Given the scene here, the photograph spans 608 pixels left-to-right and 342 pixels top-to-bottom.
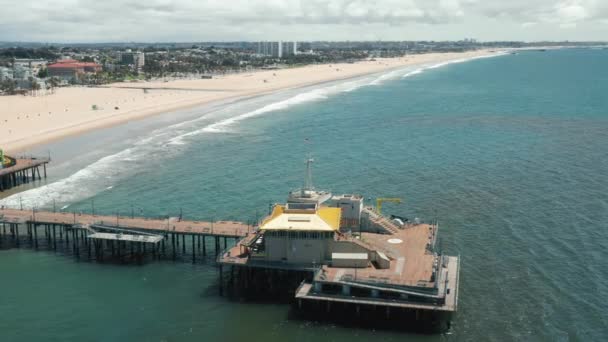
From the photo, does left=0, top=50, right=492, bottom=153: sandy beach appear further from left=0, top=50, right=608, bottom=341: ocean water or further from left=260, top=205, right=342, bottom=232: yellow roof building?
left=260, top=205, right=342, bottom=232: yellow roof building

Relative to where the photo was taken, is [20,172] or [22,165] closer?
[22,165]

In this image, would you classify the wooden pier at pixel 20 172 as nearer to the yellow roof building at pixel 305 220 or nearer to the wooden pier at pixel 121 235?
the wooden pier at pixel 121 235

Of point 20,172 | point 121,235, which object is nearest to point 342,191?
point 121,235

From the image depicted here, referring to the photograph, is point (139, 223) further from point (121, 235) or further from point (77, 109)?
point (77, 109)

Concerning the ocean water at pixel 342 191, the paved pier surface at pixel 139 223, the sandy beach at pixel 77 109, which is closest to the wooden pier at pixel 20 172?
the ocean water at pixel 342 191

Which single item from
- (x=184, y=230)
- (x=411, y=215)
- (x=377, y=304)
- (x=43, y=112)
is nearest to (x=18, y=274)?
(x=184, y=230)

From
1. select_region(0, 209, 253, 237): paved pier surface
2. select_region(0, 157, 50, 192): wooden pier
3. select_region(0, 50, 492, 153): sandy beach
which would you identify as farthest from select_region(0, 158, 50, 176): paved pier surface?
select_region(0, 209, 253, 237): paved pier surface

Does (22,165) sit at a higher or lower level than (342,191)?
higher
